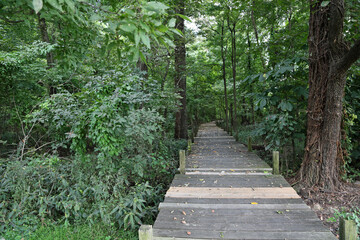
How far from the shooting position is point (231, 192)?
4.32m

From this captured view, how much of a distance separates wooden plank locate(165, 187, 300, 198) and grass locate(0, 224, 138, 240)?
116 cm

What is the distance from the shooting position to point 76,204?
415 centimetres

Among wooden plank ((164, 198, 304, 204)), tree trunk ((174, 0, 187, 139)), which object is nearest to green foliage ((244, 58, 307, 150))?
wooden plank ((164, 198, 304, 204))

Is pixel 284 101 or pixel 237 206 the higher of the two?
pixel 284 101

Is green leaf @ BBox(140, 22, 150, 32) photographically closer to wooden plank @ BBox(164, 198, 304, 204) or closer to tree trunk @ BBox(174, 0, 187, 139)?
wooden plank @ BBox(164, 198, 304, 204)

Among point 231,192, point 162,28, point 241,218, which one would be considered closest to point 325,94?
point 231,192

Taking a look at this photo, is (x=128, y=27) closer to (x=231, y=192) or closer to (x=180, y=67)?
(x=231, y=192)

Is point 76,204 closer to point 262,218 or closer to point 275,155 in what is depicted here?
point 262,218

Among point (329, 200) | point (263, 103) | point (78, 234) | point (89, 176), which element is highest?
point (263, 103)

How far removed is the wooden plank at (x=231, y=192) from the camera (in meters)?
4.12

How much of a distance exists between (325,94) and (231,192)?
338cm

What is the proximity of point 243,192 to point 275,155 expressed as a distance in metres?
1.56

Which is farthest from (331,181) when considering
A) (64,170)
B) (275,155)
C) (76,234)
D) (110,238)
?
(64,170)

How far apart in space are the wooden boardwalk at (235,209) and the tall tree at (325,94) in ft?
3.51
